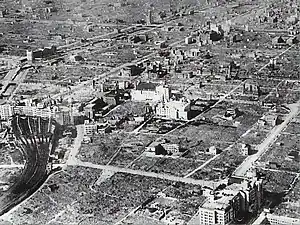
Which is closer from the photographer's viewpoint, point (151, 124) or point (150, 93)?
point (151, 124)

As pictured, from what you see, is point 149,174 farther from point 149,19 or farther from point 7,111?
point 149,19

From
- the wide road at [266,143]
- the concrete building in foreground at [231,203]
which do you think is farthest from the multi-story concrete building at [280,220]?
the wide road at [266,143]

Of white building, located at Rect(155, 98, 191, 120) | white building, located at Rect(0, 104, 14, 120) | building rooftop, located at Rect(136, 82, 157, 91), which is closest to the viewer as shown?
white building, located at Rect(155, 98, 191, 120)

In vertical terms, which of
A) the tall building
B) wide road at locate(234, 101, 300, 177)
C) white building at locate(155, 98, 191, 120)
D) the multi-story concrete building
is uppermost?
the tall building

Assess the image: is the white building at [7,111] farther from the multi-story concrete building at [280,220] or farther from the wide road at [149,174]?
the multi-story concrete building at [280,220]

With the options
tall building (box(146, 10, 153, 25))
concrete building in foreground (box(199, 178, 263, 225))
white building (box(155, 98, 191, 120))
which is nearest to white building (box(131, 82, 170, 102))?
white building (box(155, 98, 191, 120))

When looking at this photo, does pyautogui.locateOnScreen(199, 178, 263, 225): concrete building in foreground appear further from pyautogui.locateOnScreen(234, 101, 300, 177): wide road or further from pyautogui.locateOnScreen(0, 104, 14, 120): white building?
pyautogui.locateOnScreen(0, 104, 14, 120): white building

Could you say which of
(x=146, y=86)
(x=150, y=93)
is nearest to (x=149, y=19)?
(x=146, y=86)

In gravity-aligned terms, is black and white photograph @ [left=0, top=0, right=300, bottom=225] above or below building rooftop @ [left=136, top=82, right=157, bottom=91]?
below
